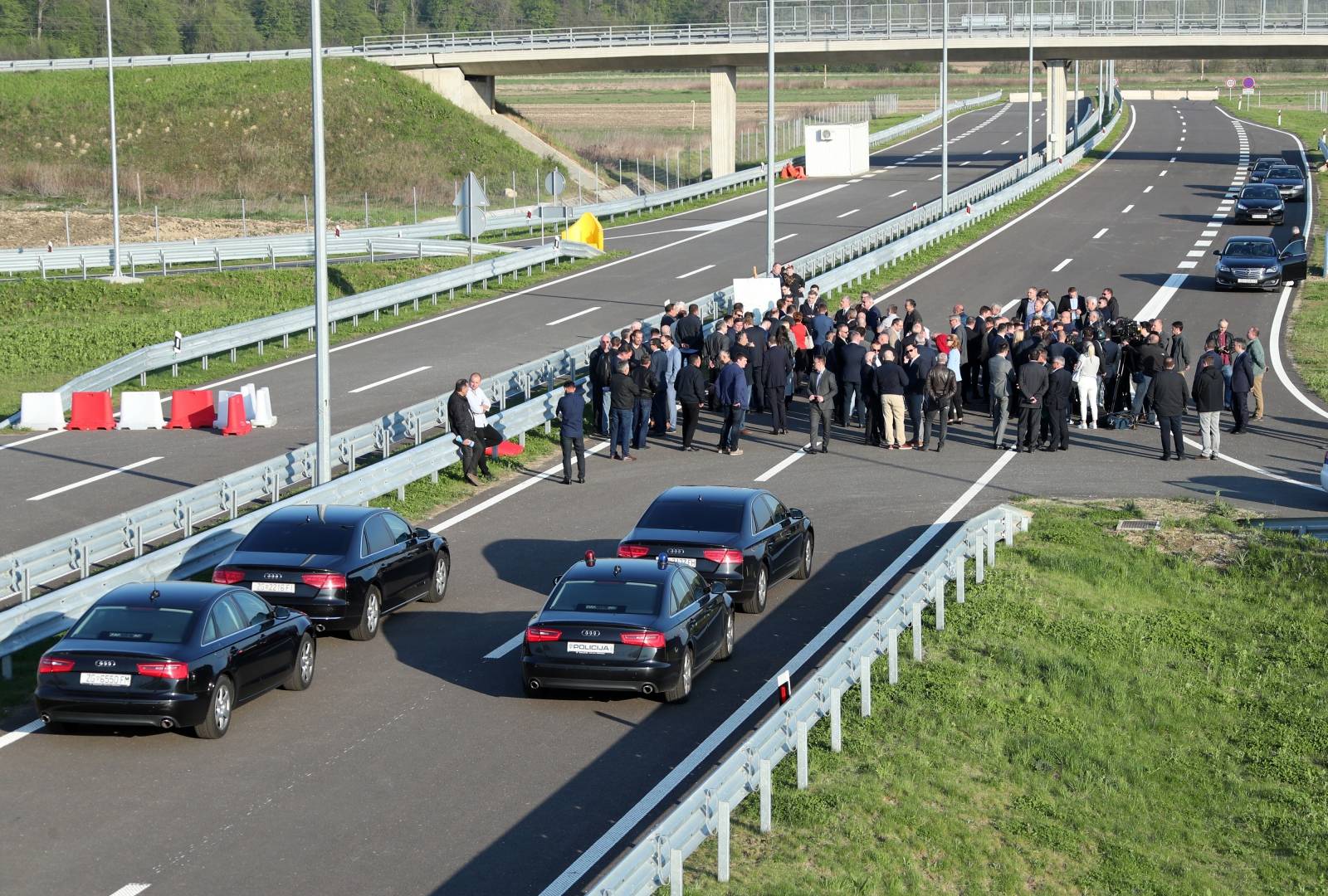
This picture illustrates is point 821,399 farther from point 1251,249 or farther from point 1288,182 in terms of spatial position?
point 1288,182

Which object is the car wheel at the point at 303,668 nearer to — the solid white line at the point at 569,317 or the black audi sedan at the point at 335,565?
the black audi sedan at the point at 335,565

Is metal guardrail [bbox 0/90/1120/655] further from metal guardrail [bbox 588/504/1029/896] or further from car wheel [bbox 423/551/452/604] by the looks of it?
metal guardrail [bbox 588/504/1029/896]

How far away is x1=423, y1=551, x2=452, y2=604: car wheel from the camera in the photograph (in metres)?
18.2

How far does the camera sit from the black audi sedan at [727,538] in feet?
56.9

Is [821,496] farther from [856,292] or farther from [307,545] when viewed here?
[856,292]

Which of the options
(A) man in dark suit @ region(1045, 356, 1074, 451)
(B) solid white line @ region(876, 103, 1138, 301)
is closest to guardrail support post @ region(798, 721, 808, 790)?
(A) man in dark suit @ region(1045, 356, 1074, 451)

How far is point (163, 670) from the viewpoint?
521 inches

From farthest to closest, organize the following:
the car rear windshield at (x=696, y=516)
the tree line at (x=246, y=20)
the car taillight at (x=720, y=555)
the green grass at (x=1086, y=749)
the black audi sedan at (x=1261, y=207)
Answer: the tree line at (x=246, y=20)
the black audi sedan at (x=1261, y=207)
the car rear windshield at (x=696, y=516)
the car taillight at (x=720, y=555)
the green grass at (x=1086, y=749)

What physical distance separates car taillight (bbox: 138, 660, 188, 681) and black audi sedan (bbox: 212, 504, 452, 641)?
2638mm

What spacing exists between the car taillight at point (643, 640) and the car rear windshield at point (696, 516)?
3.54 metres

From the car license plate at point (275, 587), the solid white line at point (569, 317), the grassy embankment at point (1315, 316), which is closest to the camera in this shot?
the car license plate at point (275, 587)

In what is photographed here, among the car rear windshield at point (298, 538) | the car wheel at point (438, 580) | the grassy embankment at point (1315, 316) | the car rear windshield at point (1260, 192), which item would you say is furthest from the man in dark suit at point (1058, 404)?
the car rear windshield at point (1260, 192)

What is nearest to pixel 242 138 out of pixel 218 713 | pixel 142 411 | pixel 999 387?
pixel 142 411

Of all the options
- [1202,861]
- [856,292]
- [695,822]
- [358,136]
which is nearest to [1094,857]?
[1202,861]
